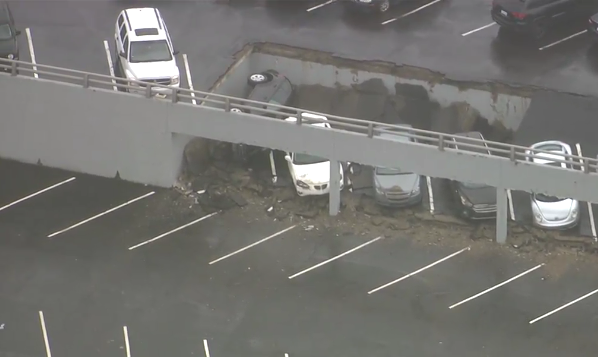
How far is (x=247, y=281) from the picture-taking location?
3017 centimetres

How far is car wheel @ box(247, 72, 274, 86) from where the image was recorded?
3516 cm

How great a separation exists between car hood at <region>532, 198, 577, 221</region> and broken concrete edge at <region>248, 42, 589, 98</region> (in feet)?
14.1

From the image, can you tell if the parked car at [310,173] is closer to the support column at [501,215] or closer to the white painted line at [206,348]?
the support column at [501,215]

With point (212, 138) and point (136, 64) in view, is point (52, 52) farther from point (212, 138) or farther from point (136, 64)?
point (212, 138)

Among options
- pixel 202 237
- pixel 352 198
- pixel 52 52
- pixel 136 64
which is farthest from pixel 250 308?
pixel 52 52

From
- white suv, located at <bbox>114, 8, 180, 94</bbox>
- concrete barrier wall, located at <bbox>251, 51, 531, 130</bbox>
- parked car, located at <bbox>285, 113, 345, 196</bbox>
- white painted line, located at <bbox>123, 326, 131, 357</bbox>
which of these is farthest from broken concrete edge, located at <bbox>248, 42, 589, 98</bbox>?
white painted line, located at <bbox>123, 326, 131, 357</bbox>

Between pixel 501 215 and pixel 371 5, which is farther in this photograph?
pixel 371 5

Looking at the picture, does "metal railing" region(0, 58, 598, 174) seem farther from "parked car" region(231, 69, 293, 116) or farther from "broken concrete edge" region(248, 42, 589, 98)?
"broken concrete edge" region(248, 42, 589, 98)

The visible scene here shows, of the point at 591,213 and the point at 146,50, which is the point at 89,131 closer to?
the point at 146,50

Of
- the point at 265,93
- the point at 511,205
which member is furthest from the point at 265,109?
the point at 511,205

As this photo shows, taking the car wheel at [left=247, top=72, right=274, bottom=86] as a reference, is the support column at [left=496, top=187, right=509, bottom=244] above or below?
below

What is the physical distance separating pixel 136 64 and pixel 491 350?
41.7 ft

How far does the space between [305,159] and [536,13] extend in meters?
8.54

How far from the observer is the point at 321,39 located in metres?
36.5
